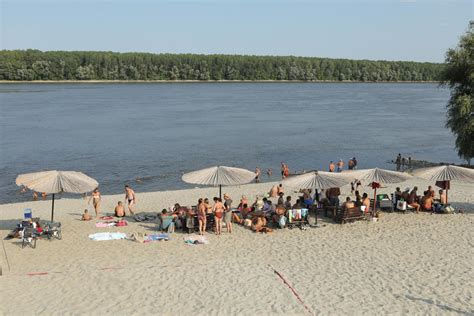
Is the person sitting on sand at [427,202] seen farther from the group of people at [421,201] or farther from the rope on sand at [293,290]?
the rope on sand at [293,290]

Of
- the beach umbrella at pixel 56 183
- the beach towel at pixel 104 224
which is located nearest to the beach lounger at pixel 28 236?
the beach umbrella at pixel 56 183

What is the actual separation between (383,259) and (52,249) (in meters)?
9.63

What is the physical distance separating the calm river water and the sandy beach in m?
16.8

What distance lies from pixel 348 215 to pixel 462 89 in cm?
1982

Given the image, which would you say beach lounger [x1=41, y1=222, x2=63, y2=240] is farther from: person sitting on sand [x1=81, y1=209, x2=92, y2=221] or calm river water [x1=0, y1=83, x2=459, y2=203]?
calm river water [x1=0, y1=83, x2=459, y2=203]

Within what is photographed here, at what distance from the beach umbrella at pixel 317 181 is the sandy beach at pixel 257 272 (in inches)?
58.7

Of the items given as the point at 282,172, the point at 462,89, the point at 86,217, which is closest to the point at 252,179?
the point at 86,217

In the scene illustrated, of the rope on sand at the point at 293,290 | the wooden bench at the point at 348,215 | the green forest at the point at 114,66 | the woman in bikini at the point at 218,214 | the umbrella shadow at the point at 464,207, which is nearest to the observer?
the rope on sand at the point at 293,290

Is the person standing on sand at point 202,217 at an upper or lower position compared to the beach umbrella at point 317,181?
lower

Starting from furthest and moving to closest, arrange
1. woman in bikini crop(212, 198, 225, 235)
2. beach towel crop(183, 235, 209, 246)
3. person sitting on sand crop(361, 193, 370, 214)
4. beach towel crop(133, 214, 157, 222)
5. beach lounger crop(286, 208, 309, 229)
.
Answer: beach towel crop(133, 214, 157, 222) < person sitting on sand crop(361, 193, 370, 214) < beach lounger crop(286, 208, 309, 229) < woman in bikini crop(212, 198, 225, 235) < beach towel crop(183, 235, 209, 246)

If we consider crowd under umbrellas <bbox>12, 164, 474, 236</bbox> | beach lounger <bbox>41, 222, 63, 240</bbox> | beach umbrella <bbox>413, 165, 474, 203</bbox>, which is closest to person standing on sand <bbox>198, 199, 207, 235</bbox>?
crowd under umbrellas <bbox>12, 164, 474, 236</bbox>

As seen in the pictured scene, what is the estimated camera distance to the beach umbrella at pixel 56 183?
54.1ft

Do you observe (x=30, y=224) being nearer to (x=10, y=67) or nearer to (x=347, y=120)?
(x=347, y=120)

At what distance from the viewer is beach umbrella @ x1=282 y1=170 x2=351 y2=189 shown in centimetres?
1728
